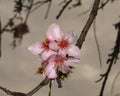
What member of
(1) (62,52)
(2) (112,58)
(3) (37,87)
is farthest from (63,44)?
(2) (112,58)

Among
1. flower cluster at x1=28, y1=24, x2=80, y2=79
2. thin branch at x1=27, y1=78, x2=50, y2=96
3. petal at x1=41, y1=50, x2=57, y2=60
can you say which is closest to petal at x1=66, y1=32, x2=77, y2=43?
flower cluster at x1=28, y1=24, x2=80, y2=79

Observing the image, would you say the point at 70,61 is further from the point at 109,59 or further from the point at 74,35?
the point at 109,59

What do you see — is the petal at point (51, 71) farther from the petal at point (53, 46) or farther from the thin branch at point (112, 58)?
the thin branch at point (112, 58)

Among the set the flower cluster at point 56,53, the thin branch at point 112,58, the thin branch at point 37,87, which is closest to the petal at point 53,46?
the flower cluster at point 56,53

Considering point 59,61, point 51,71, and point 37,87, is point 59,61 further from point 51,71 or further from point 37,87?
point 37,87

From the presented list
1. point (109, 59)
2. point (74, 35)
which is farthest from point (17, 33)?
point (109, 59)

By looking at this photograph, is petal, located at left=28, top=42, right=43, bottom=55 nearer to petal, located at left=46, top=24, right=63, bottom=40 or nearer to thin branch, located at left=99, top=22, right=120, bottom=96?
petal, located at left=46, top=24, right=63, bottom=40
